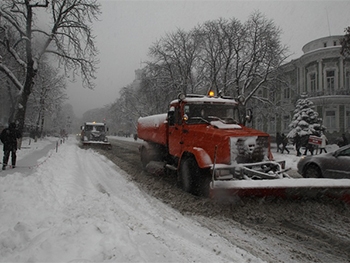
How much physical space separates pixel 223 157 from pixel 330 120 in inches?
1134

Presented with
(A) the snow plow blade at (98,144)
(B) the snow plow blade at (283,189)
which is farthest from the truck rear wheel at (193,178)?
(A) the snow plow blade at (98,144)

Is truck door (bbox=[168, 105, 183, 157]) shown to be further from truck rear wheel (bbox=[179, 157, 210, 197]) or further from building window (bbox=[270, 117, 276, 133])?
building window (bbox=[270, 117, 276, 133])

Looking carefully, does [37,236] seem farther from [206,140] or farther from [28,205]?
[206,140]

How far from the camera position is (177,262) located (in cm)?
305

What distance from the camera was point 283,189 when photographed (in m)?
4.97

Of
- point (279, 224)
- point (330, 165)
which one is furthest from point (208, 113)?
point (330, 165)

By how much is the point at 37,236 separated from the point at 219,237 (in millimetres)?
2560

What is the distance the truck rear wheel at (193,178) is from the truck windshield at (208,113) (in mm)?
1212

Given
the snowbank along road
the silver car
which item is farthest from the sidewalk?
the silver car

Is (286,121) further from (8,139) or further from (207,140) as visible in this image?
(8,139)

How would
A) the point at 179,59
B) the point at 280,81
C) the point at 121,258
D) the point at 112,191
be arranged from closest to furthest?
the point at 121,258
the point at 112,191
the point at 280,81
the point at 179,59

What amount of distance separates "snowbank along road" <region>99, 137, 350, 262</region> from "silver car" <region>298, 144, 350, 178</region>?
218 cm

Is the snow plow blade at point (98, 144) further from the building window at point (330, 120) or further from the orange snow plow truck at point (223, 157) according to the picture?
the building window at point (330, 120)

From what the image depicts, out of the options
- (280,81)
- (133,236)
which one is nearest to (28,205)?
(133,236)
